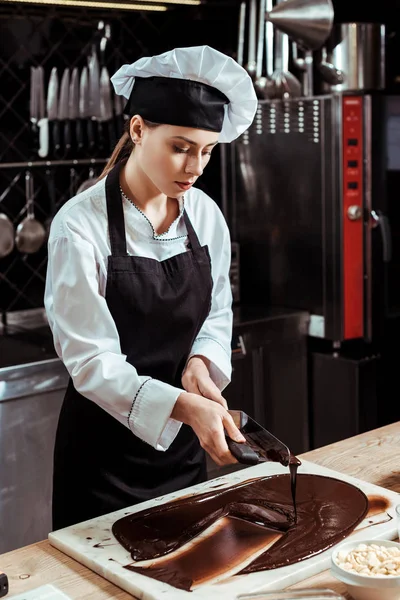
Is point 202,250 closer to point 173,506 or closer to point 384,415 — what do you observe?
point 173,506

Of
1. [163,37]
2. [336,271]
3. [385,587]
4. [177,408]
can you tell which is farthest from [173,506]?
[163,37]

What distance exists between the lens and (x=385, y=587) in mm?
1302

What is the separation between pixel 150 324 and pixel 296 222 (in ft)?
5.91

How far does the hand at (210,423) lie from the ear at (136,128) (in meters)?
0.59

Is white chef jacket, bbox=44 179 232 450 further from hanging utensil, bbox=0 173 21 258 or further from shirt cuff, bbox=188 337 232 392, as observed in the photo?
hanging utensil, bbox=0 173 21 258

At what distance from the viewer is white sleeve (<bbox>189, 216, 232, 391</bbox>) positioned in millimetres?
2100

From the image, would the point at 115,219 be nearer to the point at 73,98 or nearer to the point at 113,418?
the point at 113,418

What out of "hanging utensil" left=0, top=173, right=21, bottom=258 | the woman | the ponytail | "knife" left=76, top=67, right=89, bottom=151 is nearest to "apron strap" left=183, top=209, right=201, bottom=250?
the woman

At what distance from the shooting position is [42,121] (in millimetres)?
3484

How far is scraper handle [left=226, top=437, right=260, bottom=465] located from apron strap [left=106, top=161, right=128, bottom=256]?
1.81ft

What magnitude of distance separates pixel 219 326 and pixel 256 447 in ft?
1.98

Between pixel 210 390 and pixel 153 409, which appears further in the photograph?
pixel 210 390

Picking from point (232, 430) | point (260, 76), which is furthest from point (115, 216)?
point (260, 76)

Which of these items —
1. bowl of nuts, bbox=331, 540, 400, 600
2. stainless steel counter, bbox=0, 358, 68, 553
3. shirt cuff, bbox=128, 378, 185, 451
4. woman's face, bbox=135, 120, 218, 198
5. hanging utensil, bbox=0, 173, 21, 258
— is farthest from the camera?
hanging utensil, bbox=0, 173, 21, 258
